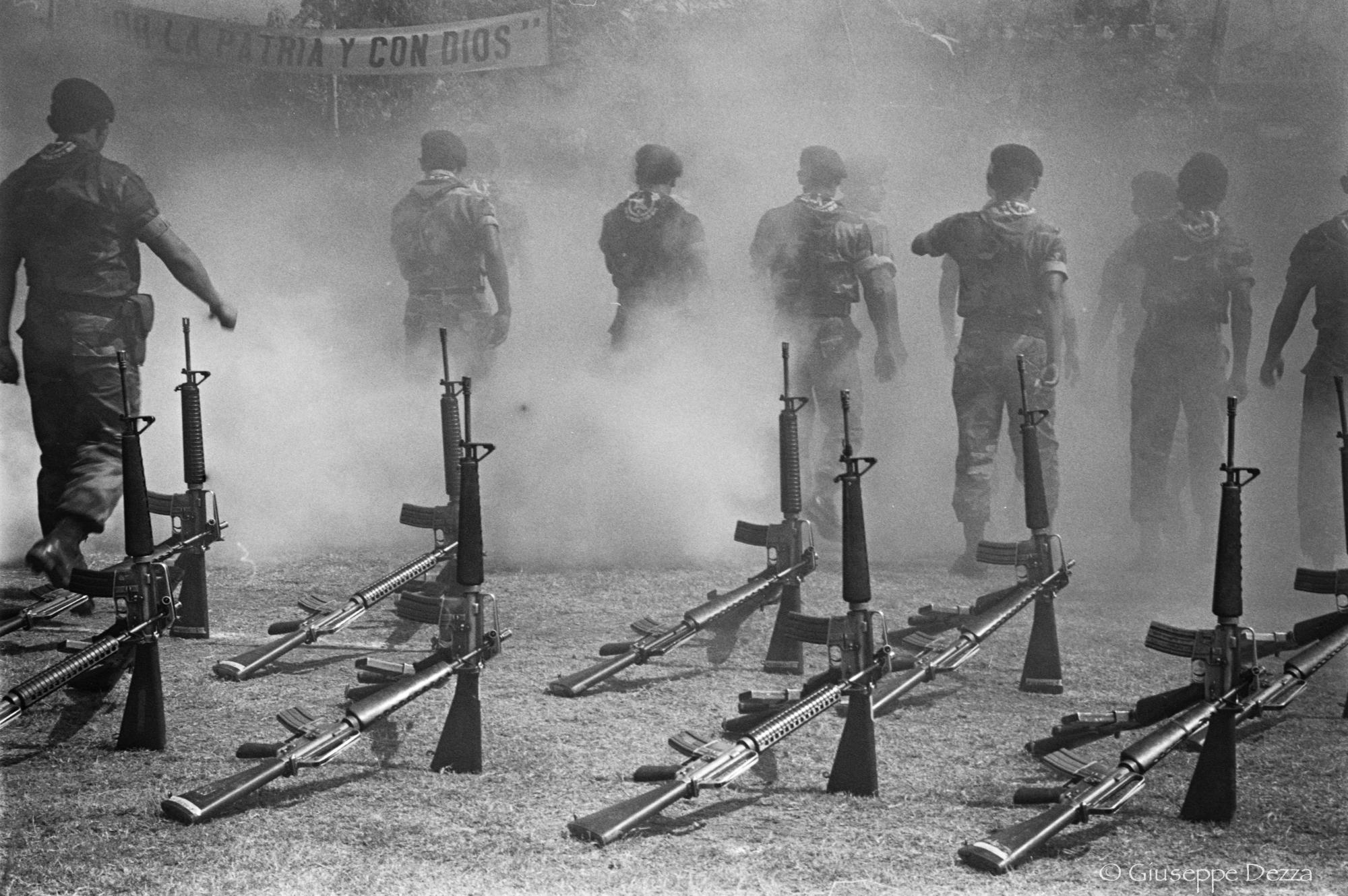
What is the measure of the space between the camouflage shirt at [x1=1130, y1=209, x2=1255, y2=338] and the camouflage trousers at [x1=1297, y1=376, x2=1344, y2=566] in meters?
0.78

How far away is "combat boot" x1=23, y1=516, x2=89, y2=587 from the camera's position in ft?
23.3

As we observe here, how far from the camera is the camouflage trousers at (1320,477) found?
8.49 metres

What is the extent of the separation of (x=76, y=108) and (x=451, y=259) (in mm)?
2620

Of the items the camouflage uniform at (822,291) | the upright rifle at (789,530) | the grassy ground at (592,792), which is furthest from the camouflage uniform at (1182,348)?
the upright rifle at (789,530)

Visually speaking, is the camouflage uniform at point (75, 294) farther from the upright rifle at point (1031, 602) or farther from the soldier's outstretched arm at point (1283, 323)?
the soldier's outstretched arm at point (1283, 323)

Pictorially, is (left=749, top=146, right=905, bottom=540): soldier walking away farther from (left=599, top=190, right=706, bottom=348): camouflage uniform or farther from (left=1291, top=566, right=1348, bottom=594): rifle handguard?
(left=1291, top=566, right=1348, bottom=594): rifle handguard

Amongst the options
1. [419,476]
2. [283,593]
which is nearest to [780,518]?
[419,476]

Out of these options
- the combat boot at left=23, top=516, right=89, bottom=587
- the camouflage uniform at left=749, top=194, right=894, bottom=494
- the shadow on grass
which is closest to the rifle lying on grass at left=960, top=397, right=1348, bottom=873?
the shadow on grass

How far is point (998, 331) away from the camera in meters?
8.90

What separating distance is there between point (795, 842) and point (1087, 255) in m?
6.26

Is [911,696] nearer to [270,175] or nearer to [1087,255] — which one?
[1087,255]

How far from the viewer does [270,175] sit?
9.73 m

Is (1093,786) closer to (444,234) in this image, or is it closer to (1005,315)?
(1005,315)

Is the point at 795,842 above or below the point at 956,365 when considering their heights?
below
